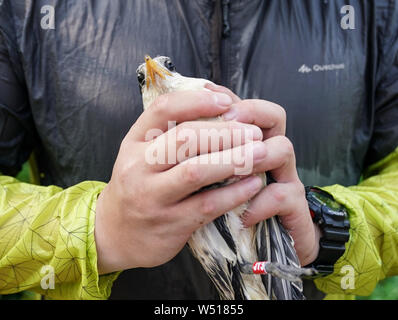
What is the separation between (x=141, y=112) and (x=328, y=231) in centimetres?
76

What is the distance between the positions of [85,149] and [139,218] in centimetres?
55

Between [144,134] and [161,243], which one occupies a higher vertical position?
[144,134]

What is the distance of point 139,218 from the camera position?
1047mm

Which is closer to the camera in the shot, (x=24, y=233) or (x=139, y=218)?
(x=139, y=218)

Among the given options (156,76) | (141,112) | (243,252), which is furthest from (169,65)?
(243,252)

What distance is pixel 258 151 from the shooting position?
3.32ft

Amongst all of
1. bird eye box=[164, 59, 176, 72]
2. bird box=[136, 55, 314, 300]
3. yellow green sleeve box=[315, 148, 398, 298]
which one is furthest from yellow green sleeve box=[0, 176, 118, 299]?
yellow green sleeve box=[315, 148, 398, 298]

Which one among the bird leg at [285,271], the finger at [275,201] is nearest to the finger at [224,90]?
the finger at [275,201]

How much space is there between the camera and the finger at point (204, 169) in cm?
96

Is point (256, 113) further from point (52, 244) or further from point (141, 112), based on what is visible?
point (52, 244)

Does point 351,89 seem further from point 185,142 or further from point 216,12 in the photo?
point 185,142

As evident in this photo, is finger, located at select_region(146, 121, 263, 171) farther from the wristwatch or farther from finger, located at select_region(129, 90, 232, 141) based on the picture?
the wristwatch
